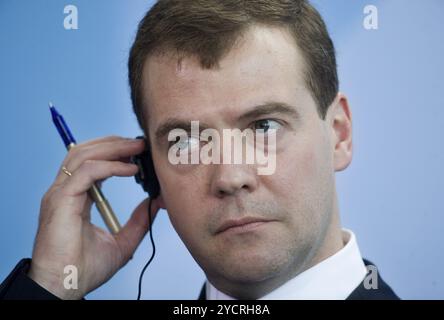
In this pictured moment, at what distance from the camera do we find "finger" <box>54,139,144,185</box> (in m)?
1.68

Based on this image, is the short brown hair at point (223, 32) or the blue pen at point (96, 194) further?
the blue pen at point (96, 194)

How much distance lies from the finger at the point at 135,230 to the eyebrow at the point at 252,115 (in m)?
0.44

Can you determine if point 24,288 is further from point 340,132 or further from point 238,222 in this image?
point 340,132

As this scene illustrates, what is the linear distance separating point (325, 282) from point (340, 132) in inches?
15.4

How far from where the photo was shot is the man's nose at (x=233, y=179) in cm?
128

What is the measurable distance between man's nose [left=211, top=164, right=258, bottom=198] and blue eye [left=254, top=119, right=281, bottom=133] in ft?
0.37

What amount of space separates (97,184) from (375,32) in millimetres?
963

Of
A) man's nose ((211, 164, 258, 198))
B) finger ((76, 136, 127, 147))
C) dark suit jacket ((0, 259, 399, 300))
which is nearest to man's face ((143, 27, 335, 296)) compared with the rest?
man's nose ((211, 164, 258, 198))

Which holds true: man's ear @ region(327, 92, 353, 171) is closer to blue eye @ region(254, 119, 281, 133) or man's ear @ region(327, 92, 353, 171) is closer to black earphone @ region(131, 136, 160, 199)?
blue eye @ region(254, 119, 281, 133)

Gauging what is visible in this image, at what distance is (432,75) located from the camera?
1796 millimetres

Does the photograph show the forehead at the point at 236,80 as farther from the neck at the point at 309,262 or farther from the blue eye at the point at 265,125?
the neck at the point at 309,262

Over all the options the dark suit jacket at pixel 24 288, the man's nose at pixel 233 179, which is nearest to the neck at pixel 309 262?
the dark suit jacket at pixel 24 288
